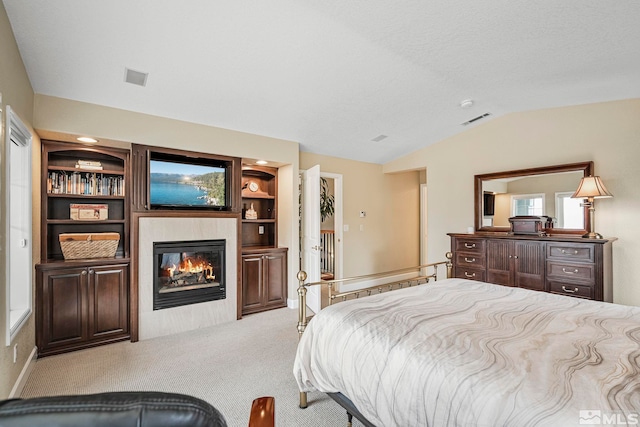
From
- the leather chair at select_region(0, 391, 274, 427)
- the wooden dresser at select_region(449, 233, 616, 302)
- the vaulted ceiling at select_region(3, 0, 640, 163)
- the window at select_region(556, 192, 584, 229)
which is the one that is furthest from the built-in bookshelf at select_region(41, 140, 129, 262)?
the window at select_region(556, 192, 584, 229)

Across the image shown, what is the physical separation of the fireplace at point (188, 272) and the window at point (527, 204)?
163 inches

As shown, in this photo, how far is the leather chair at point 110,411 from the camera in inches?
23.8

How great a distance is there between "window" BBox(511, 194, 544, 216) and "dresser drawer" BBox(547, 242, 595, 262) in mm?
752

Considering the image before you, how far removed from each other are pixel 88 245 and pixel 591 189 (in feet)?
18.5

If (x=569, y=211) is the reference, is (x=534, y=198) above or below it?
above

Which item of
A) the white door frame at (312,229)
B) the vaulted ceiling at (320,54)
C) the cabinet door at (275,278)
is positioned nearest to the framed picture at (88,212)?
Result: the vaulted ceiling at (320,54)

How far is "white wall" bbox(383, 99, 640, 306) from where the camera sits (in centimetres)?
338

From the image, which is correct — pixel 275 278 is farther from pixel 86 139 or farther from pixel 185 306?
pixel 86 139

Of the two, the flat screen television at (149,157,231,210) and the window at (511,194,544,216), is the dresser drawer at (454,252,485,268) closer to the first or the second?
the window at (511,194,544,216)

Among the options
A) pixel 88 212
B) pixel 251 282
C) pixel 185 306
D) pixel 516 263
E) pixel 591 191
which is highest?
pixel 591 191

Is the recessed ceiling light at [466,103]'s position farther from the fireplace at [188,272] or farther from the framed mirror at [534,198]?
the fireplace at [188,272]

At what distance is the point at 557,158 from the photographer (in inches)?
152

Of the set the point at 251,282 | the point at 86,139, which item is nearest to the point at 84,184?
the point at 86,139

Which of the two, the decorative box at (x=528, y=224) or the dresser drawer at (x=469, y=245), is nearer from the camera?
the decorative box at (x=528, y=224)
